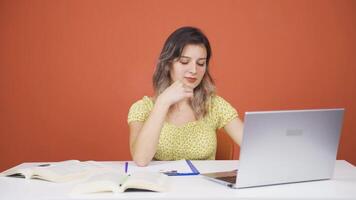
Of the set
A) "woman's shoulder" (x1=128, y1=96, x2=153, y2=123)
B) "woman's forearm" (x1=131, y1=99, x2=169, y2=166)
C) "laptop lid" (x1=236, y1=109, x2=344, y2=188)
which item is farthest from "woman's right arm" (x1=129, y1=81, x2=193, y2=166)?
"laptop lid" (x1=236, y1=109, x2=344, y2=188)

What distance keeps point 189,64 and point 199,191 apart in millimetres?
831

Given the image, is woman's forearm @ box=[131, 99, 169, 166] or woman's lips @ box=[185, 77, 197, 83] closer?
woman's forearm @ box=[131, 99, 169, 166]

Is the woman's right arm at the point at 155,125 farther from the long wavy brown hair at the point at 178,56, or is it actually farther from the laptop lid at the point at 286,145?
the laptop lid at the point at 286,145

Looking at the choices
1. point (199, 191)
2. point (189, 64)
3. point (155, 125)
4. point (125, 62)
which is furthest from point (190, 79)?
point (125, 62)

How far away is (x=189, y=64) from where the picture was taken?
1.88 meters

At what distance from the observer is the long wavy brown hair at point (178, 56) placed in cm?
189

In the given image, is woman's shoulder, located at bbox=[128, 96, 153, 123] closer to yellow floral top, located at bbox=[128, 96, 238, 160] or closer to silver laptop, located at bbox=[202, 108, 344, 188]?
yellow floral top, located at bbox=[128, 96, 238, 160]

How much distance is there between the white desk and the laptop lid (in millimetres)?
36

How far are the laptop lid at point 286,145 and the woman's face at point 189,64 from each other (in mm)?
764

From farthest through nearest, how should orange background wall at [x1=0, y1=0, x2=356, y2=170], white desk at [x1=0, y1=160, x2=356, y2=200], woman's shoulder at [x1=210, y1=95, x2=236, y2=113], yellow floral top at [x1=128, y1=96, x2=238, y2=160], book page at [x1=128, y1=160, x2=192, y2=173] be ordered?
orange background wall at [x1=0, y1=0, x2=356, y2=170]
woman's shoulder at [x1=210, y1=95, x2=236, y2=113]
yellow floral top at [x1=128, y1=96, x2=238, y2=160]
book page at [x1=128, y1=160, x2=192, y2=173]
white desk at [x1=0, y1=160, x2=356, y2=200]

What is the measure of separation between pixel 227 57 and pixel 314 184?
1.65 m

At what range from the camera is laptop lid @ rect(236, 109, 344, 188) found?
1141 millimetres

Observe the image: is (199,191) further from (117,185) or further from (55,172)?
(55,172)

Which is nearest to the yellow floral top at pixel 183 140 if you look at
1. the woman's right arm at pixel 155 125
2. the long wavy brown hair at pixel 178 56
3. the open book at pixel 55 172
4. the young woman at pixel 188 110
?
the young woman at pixel 188 110
